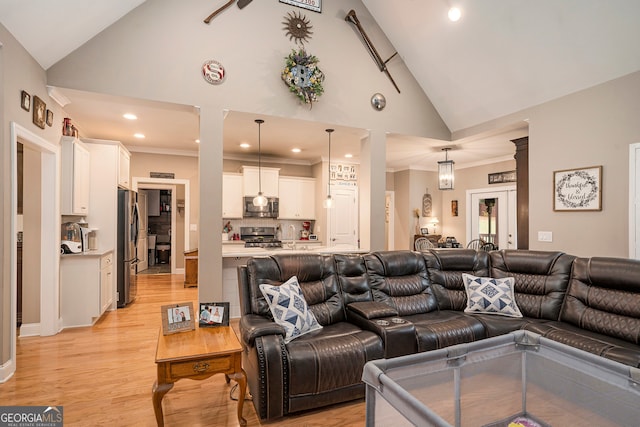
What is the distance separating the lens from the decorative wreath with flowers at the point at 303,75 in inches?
157

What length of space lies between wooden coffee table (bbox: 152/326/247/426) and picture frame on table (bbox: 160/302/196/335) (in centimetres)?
7

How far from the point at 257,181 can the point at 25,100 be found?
13.3 feet

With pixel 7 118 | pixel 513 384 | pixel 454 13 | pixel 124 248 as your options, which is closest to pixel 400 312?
pixel 513 384

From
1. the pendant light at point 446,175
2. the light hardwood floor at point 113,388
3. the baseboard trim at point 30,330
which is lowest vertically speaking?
the light hardwood floor at point 113,388

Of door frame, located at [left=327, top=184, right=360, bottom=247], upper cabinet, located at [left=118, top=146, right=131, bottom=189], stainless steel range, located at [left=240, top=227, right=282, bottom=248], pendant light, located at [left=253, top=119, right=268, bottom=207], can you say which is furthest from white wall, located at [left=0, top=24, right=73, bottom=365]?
door frame, located at [left=327, top=184, right=360, bottom=247]

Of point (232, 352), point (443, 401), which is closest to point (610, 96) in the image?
point (443, 401)

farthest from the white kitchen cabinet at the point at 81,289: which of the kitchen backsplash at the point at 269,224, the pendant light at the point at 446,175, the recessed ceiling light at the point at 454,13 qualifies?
the pendant light at the point at 446,175

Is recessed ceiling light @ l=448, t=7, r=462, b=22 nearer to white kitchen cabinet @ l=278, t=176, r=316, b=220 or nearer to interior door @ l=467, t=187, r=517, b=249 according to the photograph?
interior door @ l=467, t=187, r=517, b=249

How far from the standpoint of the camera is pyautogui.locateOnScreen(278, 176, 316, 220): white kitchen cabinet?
7109mm

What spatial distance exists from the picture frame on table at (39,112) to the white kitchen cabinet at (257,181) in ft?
11.8

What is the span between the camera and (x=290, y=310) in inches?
97.7

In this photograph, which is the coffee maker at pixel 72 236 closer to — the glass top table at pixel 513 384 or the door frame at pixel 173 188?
the door frame at pixel 173 188

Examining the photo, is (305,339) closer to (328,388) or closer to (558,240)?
(328,388)

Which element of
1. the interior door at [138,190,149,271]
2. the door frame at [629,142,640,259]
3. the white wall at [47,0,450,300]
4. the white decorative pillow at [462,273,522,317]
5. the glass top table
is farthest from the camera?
the interior door at [138,190,149,271]
